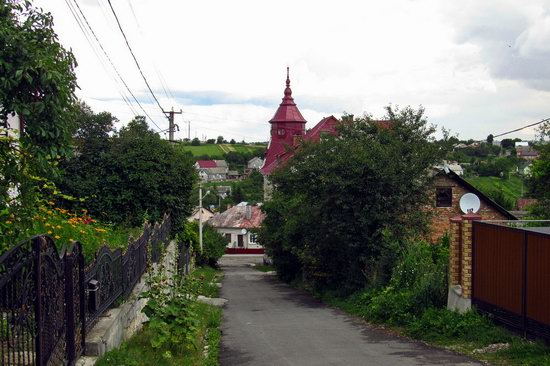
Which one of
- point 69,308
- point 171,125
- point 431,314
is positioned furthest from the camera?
point 171,125

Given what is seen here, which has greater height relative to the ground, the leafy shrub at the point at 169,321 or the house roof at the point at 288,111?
the house roof at the point at 288,111

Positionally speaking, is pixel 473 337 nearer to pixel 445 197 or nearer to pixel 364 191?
pixel 364 191

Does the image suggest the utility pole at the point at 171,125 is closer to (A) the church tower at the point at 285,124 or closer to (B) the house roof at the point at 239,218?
(A) the church tower at the point at 285,124

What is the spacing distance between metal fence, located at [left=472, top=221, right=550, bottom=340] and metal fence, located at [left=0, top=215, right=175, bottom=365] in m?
6.57

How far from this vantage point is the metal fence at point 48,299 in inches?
186

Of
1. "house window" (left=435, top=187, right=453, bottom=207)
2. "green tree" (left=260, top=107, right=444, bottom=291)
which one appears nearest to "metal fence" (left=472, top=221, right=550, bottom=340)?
"green tree" (left=260, top=107, right=444, bottom=291)

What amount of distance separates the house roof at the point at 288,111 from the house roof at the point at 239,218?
1356 cm

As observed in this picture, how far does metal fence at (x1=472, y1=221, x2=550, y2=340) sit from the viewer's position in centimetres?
1026

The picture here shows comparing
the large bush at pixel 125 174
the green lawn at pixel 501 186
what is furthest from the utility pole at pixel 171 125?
the green lawn at pixel 501 186

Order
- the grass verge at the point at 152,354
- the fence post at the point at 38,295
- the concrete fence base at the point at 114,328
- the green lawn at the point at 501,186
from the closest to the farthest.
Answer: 1. the fence post at the point at 38,295
2. the concrete fence base at the point at 114,328
3. the grass verge at the point at 152,354
4. the green lawn at the point at 501,186

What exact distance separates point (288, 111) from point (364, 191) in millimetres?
42451

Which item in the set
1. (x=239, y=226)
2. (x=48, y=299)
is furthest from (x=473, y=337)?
(x=239, y=226)

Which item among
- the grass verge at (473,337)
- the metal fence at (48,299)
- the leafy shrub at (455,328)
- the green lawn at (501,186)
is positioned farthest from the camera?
the green lawn at (501,186)

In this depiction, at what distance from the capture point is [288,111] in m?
62.0
